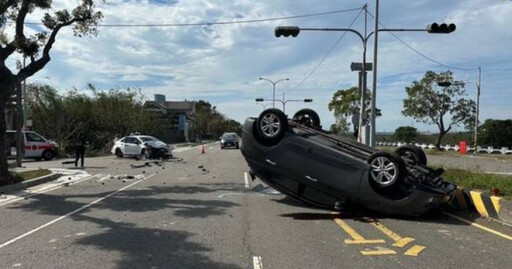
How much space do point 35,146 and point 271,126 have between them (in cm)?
2406

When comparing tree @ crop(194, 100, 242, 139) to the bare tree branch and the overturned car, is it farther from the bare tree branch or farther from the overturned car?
the overturned car

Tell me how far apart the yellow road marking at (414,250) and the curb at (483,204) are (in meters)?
2.96

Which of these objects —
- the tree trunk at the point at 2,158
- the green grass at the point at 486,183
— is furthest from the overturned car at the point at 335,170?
the tree trunk at the point at 2,158

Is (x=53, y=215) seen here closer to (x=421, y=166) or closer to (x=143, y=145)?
(x=421, y=166)

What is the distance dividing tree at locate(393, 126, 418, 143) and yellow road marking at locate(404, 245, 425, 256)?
236 feet

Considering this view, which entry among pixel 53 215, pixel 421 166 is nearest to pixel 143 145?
pixel 53 215

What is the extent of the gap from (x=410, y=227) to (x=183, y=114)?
10303 cm

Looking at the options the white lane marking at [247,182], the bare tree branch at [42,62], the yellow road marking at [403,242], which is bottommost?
the yellow road marking at [403,242]

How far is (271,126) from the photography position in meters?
11.5

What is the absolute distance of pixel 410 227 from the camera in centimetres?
912

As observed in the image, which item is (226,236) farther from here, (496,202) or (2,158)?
(2,158)

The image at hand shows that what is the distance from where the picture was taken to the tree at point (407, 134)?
77.5 meters

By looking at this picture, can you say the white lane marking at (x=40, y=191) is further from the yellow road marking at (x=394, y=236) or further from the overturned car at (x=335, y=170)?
the yellow road marking at (x=394, y=236)

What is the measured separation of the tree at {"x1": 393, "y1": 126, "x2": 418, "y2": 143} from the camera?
77.5 meters
